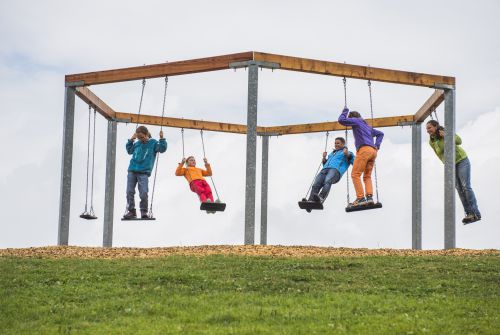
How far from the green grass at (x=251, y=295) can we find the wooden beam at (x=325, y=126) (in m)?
6.48

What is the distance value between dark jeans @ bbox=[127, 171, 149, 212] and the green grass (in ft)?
13.3

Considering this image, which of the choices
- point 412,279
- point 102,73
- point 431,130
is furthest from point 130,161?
point 412,279

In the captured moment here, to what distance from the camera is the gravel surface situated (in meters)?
17.0

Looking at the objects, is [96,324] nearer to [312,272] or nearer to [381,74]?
[312,272]

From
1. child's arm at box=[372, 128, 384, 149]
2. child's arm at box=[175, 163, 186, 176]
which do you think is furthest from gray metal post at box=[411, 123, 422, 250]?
child's arm at box=[175, 163, 186, 176]

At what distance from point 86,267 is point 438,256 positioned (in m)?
6.86

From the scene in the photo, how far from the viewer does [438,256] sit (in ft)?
55.9

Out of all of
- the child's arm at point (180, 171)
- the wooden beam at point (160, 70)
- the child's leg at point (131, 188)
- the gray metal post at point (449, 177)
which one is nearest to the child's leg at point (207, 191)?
the child's arm at point (180, 171)

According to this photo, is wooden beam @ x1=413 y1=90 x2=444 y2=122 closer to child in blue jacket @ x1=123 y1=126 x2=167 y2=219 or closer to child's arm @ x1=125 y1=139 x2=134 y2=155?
child in blue jacket @ x1=123 y1=126 x2=167 y2=219

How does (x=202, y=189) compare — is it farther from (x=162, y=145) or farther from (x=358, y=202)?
(x=358, y=202)

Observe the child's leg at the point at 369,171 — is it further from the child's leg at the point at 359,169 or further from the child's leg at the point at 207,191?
the child's leg at the point at 207,191

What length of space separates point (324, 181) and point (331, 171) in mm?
292

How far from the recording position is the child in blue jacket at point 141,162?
66.9 ft

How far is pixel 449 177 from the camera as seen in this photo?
1930 cm
